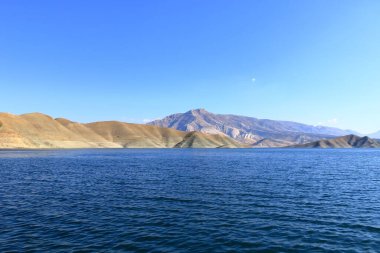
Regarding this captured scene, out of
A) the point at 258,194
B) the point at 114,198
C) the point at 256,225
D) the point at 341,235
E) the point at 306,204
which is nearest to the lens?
the point at 341,235

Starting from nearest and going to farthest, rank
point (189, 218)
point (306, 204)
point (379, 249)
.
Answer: point (379, 249) → point (189, 218) → point (306, 204)

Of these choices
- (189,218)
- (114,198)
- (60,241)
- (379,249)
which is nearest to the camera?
(379,249)

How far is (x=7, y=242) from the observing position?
883 inches

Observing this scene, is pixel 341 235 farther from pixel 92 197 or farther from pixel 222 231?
pixel 92 197

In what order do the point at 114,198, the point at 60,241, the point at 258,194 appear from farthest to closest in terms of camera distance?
the point at 258,194 < the point at 114,198 < the point at 60,241

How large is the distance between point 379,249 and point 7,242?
26.8 meters

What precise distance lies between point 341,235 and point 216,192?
21.7 m

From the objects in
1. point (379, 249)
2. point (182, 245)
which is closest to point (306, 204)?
point (379, 249)

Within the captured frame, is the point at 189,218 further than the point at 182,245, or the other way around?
the point at 189,218

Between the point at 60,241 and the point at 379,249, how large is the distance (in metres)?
23.1

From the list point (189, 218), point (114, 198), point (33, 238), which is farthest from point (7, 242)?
point (114, 198)

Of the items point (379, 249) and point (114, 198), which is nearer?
point (379, 249)

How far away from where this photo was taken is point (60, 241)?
22.9 metres

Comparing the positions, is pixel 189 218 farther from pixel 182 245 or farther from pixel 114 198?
pixel 114 198
